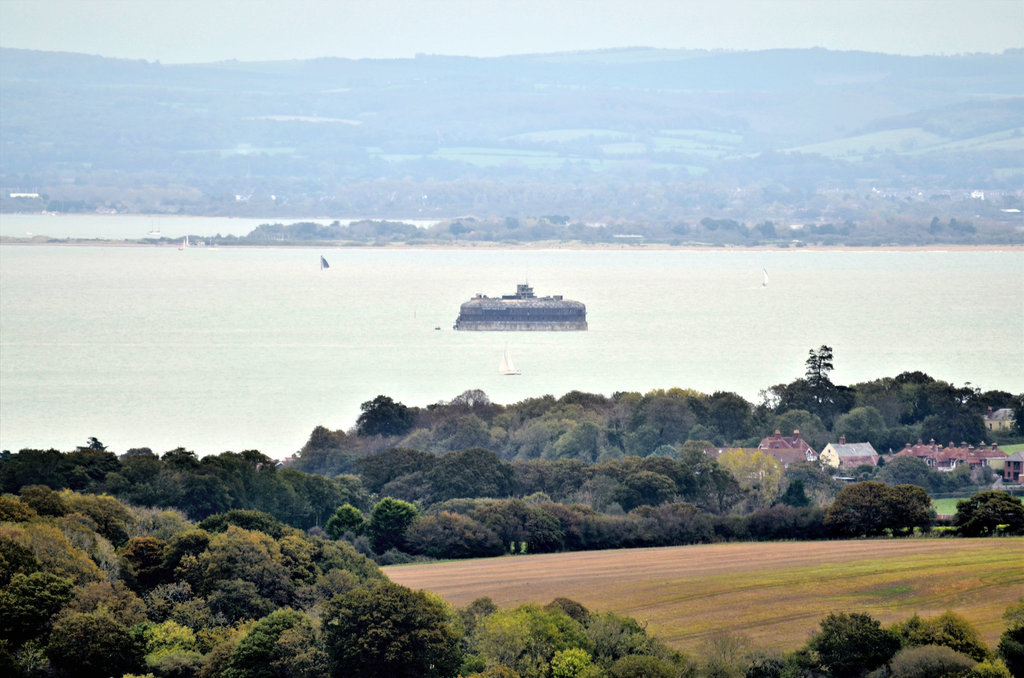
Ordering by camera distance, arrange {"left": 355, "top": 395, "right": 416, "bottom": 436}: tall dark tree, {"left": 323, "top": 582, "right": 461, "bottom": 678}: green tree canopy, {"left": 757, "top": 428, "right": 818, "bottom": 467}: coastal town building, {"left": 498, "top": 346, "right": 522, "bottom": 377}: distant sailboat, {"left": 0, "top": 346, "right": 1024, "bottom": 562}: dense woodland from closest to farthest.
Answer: {"left": 323, "top": 582, "right": 461, "bottom": 678}: green tree canopy → {"left": 0, "top": 346, "right": 1024, "bottom": 562}: dense woodland → {"left": 757, "top": 428, "right": 818, "bottom": 467}: coastal town building → {"left": 355, "top": 395, "right": 416, "bottom": 436}: tall dark tree → {"left": 498, "top": 346, "right": 522, "bottom": 377}: distant sailboat

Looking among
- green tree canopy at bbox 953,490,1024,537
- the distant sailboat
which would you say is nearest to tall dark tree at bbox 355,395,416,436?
green tree canopy at bbox 953,490,1024,537

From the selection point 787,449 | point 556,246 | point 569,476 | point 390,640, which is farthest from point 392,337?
point 556,246

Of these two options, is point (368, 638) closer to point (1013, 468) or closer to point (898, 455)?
point (898, 455)

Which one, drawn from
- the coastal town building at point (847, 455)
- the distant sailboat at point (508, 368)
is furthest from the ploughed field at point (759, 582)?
the distant sailboat at point (508, 368)

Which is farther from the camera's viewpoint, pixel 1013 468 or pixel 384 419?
pixel 384 419

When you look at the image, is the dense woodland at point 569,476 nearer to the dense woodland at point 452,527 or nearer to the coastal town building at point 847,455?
the dense woodland at point 452,527

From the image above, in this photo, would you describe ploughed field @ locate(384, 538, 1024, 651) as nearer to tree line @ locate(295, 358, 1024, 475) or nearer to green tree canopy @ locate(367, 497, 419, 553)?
green tree canopy @ locate(367, 497, 419, 553)
